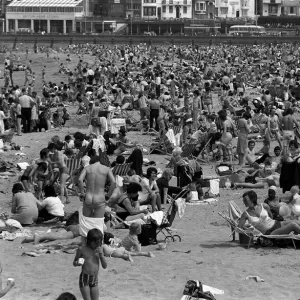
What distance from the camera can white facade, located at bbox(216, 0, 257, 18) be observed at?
11100 cm

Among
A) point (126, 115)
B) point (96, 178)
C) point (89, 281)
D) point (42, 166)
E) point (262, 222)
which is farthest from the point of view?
point (126, 115)

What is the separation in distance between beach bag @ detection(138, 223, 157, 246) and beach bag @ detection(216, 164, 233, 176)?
17.2ft

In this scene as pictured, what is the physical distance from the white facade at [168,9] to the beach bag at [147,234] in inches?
3752

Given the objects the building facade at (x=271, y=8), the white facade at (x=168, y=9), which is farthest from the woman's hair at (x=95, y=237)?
the building facade at (x=271, y=8)

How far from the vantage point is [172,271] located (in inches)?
459

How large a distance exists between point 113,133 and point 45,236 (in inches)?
345

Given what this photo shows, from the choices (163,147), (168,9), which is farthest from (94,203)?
(168,9)

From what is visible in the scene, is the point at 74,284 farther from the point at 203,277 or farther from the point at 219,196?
the point at 219,196

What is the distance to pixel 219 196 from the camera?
16.7m

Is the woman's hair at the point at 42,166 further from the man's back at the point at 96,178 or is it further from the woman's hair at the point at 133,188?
the man's back at the point at 96,178

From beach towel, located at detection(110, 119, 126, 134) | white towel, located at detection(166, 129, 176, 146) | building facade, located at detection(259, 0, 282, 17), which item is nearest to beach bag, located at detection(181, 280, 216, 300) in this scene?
white towel, located at detection(166, 129, 176, 146)

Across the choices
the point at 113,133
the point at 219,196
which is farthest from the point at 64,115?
the point at 219,196

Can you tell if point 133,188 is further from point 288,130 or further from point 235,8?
point 235,8

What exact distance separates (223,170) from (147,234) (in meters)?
5.43
